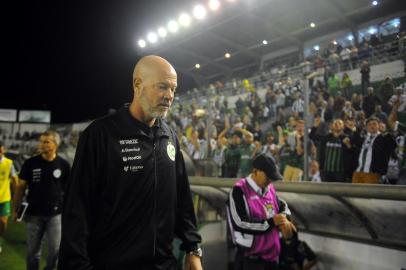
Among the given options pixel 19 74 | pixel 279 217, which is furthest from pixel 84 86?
pixel 279 217

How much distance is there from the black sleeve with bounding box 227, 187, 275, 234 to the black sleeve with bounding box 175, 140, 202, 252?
1.38 metres

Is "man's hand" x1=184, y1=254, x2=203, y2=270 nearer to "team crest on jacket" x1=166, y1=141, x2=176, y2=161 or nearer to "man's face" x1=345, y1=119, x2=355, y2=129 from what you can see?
"team crest on jacket" x1=166, y1=141, x2=176, y2=161

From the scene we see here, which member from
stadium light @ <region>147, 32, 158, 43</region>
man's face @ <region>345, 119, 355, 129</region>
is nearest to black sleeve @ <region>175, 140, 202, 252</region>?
man's face @ <region>345, 119, 355, 129</region>

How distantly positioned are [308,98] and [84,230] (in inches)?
214

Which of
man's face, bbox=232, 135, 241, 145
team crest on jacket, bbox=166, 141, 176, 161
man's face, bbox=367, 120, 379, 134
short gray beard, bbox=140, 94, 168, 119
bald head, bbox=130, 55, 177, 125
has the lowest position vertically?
team crest on jacket, bbox=166, 141, 176, 161

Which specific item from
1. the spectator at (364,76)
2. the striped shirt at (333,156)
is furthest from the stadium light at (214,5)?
the striped shirt at (333,156)

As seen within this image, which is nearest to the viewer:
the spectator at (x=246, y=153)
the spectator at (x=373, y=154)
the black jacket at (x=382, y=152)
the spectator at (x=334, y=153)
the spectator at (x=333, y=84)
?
the black jacket at (x=382, y=152)

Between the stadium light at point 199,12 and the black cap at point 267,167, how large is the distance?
46.1 feet

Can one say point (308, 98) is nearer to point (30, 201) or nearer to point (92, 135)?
point (30, 201)

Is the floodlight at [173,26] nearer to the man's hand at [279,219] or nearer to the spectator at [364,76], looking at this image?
the spectator at [364,76]

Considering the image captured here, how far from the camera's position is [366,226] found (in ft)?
12.6

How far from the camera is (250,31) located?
18.5 m

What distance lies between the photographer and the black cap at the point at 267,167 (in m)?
3.54

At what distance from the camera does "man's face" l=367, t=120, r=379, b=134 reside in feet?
17.9
